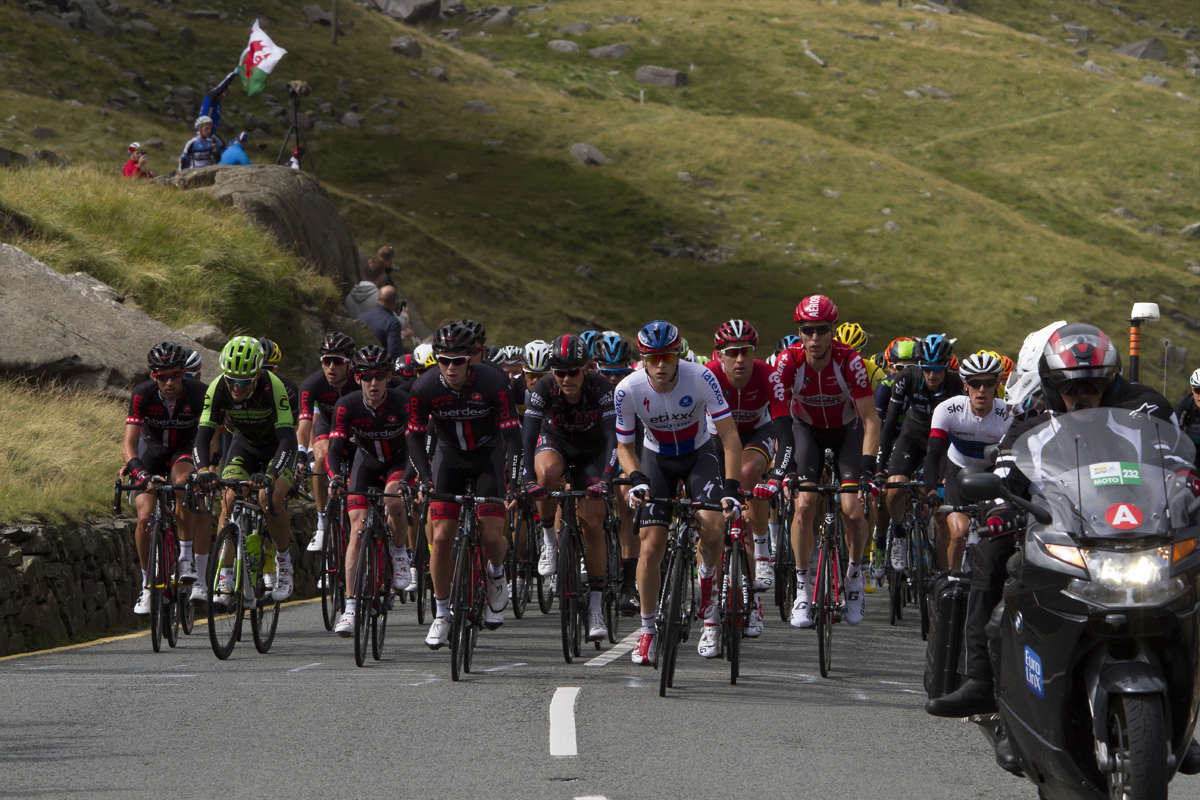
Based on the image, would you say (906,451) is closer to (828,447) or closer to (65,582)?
(828,447)

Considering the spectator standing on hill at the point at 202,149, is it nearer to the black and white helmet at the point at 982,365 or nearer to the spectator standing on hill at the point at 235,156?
the spectator standing on hill at the point at 235,156

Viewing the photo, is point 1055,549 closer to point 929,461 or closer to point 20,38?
point 929,461

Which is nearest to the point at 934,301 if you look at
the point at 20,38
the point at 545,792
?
the point at 20,38

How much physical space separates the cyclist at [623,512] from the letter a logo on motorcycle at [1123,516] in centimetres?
616

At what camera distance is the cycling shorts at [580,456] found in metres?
12.1

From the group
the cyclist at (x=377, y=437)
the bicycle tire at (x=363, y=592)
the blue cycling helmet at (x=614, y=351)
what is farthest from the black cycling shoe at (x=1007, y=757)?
the cyclist at (x=377, y=437)

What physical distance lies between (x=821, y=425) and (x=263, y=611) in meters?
4.82

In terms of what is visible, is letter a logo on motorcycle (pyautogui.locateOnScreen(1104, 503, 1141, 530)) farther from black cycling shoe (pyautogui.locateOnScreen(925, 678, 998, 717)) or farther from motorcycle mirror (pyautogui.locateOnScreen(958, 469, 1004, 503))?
black cycling shoe (pyautogui.locateOnScreen(925, 678, 998, 717))

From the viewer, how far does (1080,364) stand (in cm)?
570

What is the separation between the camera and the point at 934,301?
203ft

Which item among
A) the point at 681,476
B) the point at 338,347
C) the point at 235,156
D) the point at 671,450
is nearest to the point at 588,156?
the point at 235,156

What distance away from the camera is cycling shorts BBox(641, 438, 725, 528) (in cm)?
946

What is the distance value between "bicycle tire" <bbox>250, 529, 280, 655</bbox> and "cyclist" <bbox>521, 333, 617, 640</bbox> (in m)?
2.15

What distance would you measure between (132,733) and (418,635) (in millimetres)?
4565
